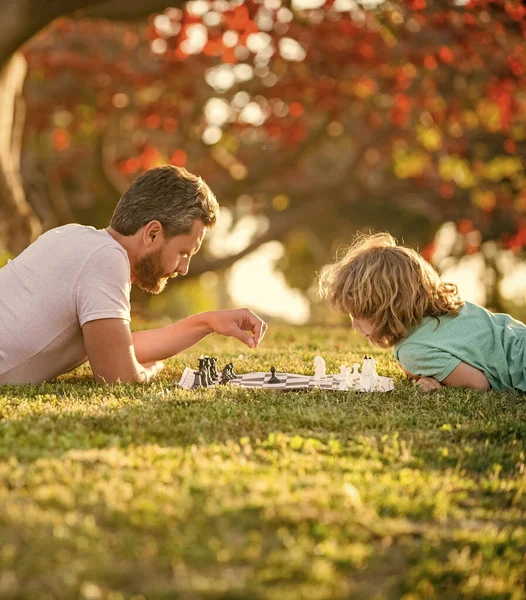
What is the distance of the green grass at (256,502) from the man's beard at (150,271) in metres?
1.07

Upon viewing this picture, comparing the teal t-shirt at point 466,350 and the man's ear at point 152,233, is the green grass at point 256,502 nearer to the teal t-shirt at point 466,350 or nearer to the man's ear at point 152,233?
the teal t-shirt at point 466,350

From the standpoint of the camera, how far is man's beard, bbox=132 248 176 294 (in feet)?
14.7

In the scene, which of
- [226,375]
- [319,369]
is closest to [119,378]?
[226,375]

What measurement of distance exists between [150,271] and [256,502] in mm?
2509

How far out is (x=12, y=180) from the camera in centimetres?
932

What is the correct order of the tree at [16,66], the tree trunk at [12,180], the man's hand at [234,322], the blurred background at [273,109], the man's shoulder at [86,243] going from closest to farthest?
the man's shoulder at [86,243] < the man's hand at [234,322] < the tree at [16,66] < the tree trunk at [12,180] < the blurred background at [273,109]

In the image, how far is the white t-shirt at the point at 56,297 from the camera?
405 centimetres

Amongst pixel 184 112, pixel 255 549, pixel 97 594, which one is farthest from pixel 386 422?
pixel 184 112

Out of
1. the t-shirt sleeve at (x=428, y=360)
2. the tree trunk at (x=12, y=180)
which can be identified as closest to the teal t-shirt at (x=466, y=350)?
the t-shirt sleeve at (x=428, y=360)

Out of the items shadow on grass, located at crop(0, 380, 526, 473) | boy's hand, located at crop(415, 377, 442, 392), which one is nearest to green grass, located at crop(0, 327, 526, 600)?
shadow on grass, located at crop(0, 380, 526, 473)

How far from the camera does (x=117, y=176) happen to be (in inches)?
579

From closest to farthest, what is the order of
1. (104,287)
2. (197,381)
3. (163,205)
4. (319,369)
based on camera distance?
(104,287)
(197,381)
(163,205)
(319,369)

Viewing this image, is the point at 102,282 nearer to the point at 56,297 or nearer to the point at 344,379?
the point at 56,297

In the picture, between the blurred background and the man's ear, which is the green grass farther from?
the blurred background
